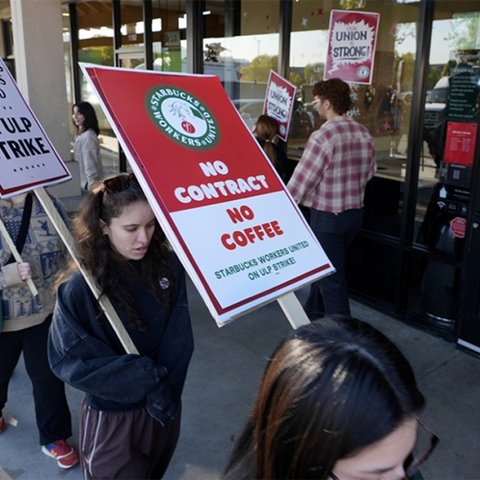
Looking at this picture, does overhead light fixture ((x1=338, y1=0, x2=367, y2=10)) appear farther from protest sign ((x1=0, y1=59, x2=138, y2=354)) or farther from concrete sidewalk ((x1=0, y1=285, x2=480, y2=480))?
protest sign ((x1=0, y1=59, x2=138, y2=354))

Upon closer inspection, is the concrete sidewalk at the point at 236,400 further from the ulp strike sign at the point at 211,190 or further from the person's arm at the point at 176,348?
the ulp strike sign at the point at 211,190

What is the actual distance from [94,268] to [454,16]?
3214 millimetres

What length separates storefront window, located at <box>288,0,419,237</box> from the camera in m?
4.20

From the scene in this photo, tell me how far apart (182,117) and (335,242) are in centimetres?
259

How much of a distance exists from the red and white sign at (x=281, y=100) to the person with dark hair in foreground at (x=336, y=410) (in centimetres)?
432

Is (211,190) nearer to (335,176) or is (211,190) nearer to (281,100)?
(335,176)

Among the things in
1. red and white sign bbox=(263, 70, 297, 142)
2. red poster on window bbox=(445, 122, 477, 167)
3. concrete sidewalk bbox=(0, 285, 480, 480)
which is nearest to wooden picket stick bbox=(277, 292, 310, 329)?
concrete sidewalk bbox=(0, 285, 480, 480)

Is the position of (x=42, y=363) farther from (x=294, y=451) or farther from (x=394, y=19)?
(x=394, y=19)

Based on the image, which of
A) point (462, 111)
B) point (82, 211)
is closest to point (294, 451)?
point (82, 211)

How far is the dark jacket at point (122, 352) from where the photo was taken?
175 cm

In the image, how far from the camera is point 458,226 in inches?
155

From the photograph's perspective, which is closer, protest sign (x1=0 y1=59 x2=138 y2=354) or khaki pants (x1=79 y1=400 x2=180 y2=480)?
khaki pants (x1=79 y1=400 x2=180 y2=480)

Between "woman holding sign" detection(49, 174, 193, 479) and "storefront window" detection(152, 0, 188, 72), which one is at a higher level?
"storefront window" detection(152, 0, 188, 72)

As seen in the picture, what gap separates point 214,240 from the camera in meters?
1.32
